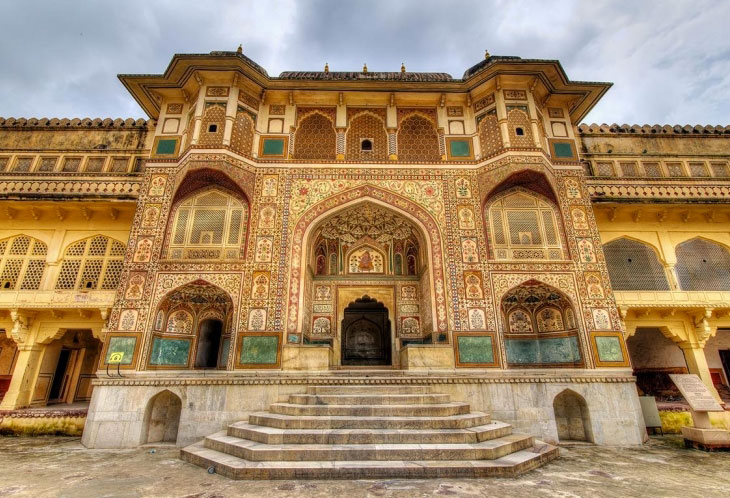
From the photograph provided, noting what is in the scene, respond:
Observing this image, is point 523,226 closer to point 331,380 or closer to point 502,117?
point 502,117

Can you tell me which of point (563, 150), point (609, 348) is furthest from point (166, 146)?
point (609, 348)

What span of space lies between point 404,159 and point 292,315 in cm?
604

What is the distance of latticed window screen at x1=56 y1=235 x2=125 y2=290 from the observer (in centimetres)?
1156

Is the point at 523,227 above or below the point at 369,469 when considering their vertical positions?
above

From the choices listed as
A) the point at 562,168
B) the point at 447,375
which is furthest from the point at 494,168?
the point at 447,375

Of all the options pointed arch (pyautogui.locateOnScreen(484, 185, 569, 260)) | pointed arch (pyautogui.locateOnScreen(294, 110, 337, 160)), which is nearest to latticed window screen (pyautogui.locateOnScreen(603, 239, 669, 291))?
pointed arch (pyautogui.locateOnScreen(484, 185, 569, 260))

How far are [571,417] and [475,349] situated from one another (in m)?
2.70

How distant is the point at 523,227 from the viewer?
35.8ft

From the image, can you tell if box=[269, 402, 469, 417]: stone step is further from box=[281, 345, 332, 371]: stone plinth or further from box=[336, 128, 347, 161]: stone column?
box=[336, 128, 347, 161]: stone column

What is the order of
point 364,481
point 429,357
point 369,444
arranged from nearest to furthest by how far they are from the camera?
1. point 364,481
2. point 369,444
3. point 429,357

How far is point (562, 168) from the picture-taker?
37.9ft

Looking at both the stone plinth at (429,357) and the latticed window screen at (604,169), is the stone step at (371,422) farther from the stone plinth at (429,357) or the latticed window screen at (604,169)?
the latticed window screen at (604,169)

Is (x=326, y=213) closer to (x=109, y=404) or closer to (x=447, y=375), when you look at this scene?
(x=447, y=375)

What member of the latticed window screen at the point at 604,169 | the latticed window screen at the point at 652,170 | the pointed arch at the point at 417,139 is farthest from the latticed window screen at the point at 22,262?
the latticed window screen at the point at 652,170
